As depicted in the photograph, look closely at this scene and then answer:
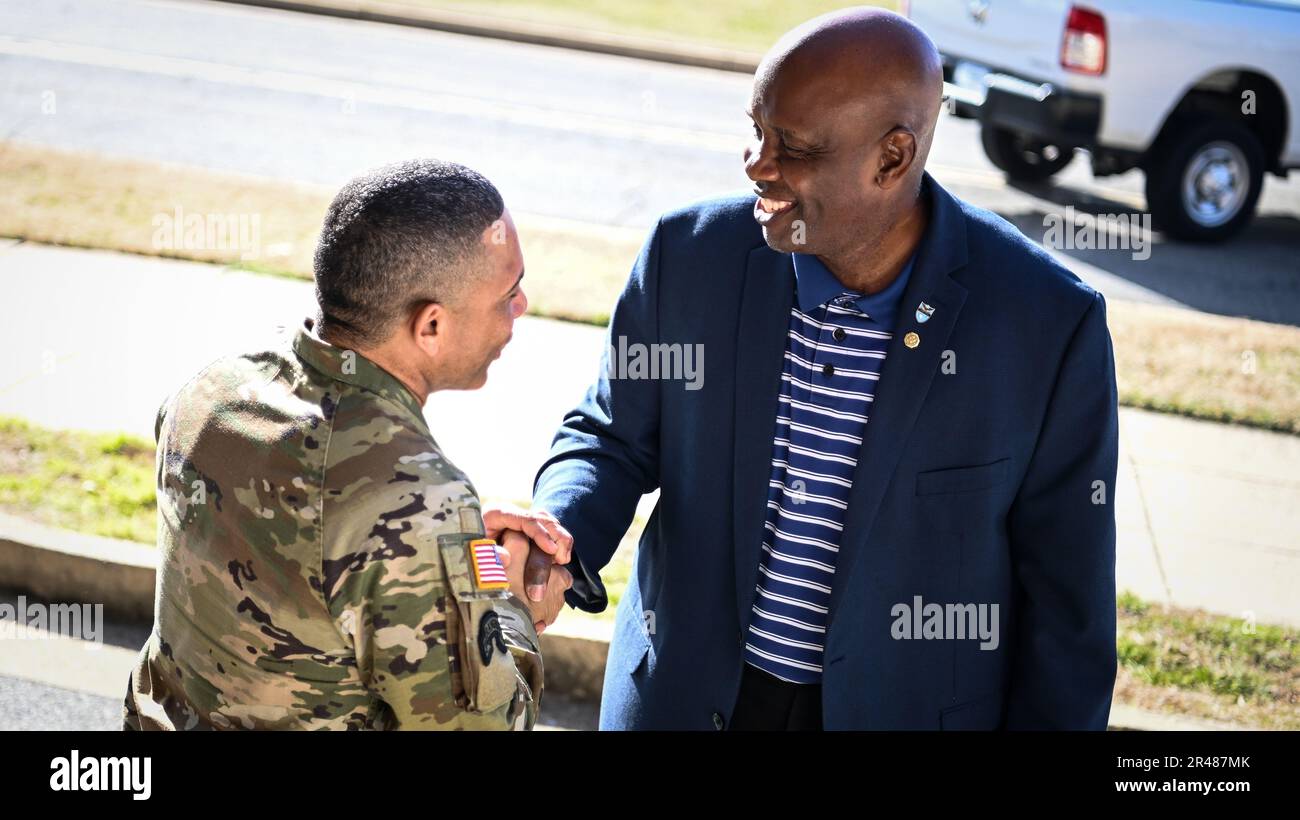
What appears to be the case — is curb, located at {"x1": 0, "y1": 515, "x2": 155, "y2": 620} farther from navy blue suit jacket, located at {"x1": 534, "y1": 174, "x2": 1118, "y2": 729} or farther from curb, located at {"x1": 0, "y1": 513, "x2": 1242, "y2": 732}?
navy blue suit jacket, located at {"x1": 534, "y1": 174, "x2": 1118, "y2": 729}

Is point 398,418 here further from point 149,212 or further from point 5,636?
point 149,212

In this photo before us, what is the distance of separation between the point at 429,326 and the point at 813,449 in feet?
2.78

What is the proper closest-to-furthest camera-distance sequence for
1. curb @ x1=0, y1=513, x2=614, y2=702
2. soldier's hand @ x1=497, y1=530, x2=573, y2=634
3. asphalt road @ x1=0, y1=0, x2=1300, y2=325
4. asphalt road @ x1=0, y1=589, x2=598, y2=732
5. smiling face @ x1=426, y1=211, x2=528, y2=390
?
smiling face @ x1=426, y1=211, x2=528, y2=390 → soldier's hand @ x1=497, y1=530, x2=573, y2=634 → asphalt road @ x1=0, y1=589, x2=598, y2=732 → curb @ x1=0, y1=513, x2=614, y2=702 → asphalt road @ x1=0, y1=0, x2=1300, y2=325

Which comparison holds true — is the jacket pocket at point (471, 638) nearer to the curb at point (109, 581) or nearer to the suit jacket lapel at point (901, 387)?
the suit jacket lapel at point (901, 387)

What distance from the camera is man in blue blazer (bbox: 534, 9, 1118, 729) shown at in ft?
8.74

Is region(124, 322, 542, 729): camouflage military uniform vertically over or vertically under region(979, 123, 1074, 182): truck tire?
under

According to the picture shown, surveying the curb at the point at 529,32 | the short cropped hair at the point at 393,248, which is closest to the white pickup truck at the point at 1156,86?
the curb at the point at 529,32

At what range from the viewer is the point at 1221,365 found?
8352mm

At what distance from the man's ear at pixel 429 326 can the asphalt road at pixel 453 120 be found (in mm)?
7726

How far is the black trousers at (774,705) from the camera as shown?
2816 mm

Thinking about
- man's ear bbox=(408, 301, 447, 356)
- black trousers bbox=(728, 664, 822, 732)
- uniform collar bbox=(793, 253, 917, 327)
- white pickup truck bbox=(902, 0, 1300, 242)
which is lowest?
black trousers bbox=(728, 664, 822, 732)

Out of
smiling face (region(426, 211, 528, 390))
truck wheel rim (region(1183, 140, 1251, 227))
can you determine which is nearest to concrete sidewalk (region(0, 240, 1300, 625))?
smiling face (region(426, 211, 528, 390))

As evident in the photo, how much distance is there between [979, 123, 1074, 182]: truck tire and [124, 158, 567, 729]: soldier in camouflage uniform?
11455 millimetres

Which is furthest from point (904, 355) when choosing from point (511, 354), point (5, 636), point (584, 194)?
point (584, 194)
